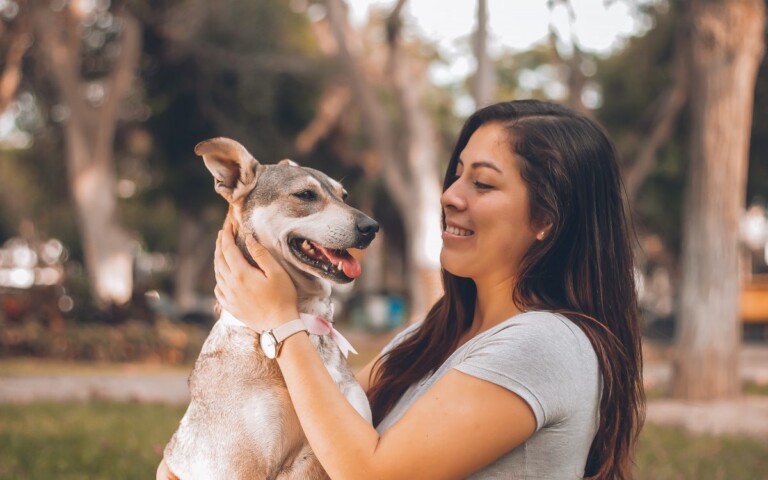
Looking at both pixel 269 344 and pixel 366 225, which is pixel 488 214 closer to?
pixel 366 225

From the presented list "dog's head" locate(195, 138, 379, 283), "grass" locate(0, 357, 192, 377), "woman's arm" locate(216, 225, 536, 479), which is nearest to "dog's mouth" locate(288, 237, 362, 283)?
"dog's head" locate(195, 138, 379, 283)

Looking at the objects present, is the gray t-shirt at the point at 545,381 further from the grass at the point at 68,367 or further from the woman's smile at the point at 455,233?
the grass at the point at 68,367

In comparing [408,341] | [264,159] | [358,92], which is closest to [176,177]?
[264,159]

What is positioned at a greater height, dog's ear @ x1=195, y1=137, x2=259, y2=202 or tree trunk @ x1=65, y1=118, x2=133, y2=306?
dog's ear @ x1=195, y1=137, x2=259, y2=202

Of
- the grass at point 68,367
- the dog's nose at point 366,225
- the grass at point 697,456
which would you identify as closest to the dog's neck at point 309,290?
the dog's nose at point 366,225

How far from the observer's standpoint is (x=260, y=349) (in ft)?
7.93

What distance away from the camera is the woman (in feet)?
6.89

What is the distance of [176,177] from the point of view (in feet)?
82.6

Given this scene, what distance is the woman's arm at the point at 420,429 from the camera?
2.08 meters

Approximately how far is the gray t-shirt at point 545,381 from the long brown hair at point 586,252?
0.33 feet

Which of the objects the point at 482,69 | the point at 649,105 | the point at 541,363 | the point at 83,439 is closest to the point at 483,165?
the point at 541,363

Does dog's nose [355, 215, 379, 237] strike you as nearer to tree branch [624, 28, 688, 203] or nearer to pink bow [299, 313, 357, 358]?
pink bow [299, 313, 357, 358]

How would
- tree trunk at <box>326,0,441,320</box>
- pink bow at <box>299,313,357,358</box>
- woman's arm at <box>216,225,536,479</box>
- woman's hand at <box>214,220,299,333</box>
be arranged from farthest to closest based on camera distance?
tree trunk at <box>326,0,441,320</box> < pink bow at <box>299,313,357,358</box> < woman's hand at <box>214,220,299,333</box> < woman's arm at <box>216,225,536,479</box>

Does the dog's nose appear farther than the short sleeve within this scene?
Yes
